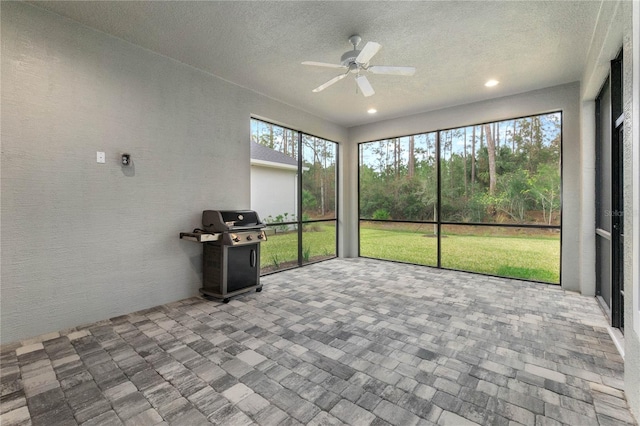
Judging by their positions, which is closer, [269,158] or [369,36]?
[369,36]

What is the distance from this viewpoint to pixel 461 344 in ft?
7.95

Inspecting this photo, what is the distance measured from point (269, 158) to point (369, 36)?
8.54 feet

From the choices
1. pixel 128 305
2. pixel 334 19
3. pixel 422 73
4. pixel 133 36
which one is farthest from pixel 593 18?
pixel 128 305

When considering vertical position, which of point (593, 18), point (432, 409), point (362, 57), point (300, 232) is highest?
point (593, 18)

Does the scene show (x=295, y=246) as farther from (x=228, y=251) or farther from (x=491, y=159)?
(x=491, y=159)

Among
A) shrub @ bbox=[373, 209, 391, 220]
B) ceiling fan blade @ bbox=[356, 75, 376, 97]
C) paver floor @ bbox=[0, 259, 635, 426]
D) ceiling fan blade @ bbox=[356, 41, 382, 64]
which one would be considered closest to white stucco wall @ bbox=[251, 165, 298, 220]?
paver floor @ bbox=[0, 259, 635, 426]

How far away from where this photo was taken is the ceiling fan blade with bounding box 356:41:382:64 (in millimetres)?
2412

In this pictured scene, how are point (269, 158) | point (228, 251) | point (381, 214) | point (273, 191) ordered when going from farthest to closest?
point (381, 214) → point (273, 191) → point (269, 158) → point (228, 251)

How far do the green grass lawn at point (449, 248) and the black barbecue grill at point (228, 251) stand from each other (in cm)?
91

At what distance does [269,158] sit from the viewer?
16.1ft

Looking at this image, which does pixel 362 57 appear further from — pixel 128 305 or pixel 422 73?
pixel 128 305

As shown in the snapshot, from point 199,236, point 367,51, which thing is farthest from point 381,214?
point 367,51

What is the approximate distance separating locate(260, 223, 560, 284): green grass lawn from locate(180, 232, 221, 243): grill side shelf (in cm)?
139

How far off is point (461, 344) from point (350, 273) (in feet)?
8.64
